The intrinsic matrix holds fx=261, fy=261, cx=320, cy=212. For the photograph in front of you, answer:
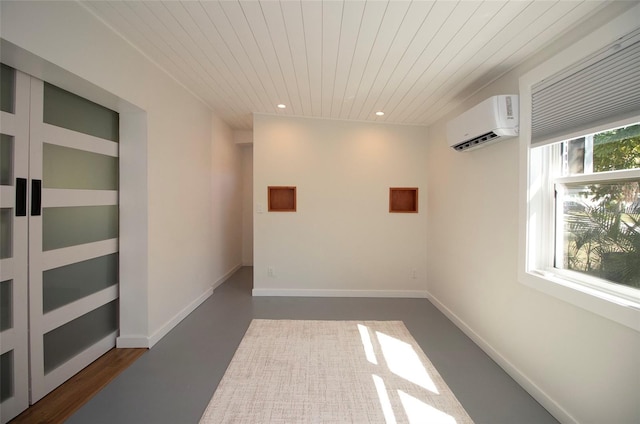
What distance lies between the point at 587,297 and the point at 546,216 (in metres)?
0.66

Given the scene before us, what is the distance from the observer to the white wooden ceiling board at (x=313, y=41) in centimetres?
157

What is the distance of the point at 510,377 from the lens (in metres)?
2.05

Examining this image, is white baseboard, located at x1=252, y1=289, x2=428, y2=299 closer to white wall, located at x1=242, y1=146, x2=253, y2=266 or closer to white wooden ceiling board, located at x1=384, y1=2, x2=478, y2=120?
white wall, located at x1=242, y1=146, x2=253, y2=266

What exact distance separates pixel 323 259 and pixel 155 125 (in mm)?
2566

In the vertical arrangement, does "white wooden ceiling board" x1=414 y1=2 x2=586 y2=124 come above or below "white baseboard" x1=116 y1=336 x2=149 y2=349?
above

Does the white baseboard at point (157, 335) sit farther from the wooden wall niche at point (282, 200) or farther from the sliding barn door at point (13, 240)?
the wooden wall niche at point (282, 200)

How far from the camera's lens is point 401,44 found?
6.20 feet

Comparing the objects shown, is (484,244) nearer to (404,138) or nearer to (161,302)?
(404,138)

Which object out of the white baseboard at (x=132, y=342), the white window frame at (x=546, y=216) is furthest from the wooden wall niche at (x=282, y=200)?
the white window frame at (x=546, y=216)

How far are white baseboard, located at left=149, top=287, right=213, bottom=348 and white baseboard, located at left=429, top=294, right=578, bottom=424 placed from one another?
3.06m

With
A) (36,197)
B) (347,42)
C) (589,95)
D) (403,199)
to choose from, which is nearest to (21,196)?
(36,197)

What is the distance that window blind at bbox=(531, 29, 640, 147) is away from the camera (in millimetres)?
1325

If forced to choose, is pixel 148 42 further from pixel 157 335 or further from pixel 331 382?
pixel 331 382

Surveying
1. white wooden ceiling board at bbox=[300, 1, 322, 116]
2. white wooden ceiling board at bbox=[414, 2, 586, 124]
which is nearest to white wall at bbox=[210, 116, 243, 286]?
Result: white wooden ceiling board at bbox=[300, 1, 322, 116]
